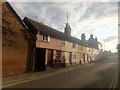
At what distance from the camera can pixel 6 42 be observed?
23281 mm

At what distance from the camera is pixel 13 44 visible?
2469 centimetres

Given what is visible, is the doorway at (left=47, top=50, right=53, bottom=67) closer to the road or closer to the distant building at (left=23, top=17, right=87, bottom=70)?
the distant building at (left=23, top=17, right=87, bottom=70)

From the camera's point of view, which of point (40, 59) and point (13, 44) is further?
point (40, 59)

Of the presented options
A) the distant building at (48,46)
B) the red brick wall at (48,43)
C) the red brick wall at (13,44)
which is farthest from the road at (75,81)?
the red brick wall at (48,43)

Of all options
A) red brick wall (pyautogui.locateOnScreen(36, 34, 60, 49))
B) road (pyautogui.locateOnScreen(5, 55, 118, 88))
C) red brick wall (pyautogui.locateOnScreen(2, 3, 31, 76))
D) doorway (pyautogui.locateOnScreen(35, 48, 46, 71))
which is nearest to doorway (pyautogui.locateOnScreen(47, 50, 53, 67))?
red brick wall (pyautogui.locateOnScreen(36, 34, 60, 49))

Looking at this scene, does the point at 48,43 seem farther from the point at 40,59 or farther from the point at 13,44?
the point at 13,44

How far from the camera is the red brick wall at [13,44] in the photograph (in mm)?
23209

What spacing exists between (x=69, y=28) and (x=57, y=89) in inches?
1850

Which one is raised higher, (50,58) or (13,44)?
(13,44)

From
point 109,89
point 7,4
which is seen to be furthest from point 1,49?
point 109,89

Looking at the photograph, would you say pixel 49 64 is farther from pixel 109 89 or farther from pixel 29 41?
pixel 109 89

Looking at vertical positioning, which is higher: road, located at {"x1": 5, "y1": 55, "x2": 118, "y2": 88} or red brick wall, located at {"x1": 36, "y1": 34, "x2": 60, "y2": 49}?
red brick wall, located at {"x1": 36, "y1": 34, "x2": 60, "y2": 49}

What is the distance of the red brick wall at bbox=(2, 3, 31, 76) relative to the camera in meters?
23.2

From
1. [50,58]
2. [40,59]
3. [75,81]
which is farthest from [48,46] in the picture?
[75,81]
